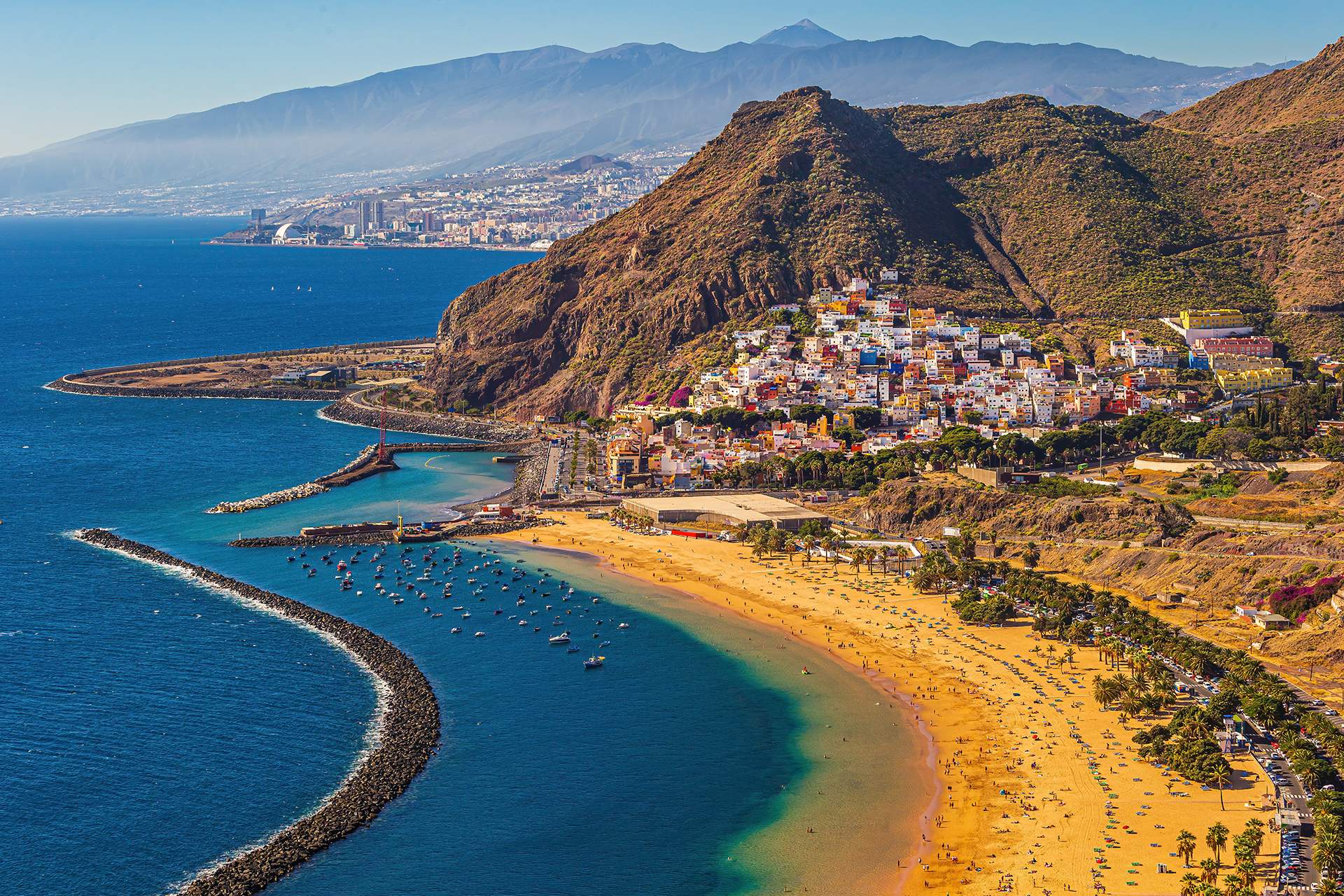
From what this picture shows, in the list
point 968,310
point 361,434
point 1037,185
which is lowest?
point 361,434

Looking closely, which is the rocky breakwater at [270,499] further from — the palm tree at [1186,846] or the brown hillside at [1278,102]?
the brown hillside at [1278,102]

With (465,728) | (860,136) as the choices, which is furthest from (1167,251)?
(465,728)

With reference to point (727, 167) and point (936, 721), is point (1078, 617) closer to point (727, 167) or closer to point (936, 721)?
point (936, 721)

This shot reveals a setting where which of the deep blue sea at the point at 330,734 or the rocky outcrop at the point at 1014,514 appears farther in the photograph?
the rocky outcrop at the point at 1014,514

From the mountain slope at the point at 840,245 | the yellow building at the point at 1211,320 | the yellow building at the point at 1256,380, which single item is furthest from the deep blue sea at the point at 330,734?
the yellow building at the point at 1211,320

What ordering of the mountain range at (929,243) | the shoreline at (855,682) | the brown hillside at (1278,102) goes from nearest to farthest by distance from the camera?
the shoreline at (855,682)
the mountain range at (929,243)
the brown hillside at (1278,102)

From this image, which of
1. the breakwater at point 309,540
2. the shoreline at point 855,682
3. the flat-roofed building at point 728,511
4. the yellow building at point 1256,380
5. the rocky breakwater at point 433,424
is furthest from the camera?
the rocky breakwater at point 433,424

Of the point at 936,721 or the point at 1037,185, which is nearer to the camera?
the point at 936,721

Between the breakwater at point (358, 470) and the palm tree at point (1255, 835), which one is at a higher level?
the palm tree at point (1255, 835)
